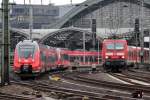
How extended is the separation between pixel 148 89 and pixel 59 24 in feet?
392

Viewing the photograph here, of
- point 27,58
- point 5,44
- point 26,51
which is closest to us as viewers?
point 5,44

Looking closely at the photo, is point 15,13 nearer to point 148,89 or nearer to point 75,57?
point 75,57

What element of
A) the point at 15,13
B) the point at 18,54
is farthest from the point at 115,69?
the point at 15,13

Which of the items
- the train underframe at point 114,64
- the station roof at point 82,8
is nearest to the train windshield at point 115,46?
the train underframe at point 114,64

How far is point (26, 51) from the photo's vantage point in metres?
36.0

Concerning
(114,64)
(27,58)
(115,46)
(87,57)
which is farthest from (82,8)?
(27,58)

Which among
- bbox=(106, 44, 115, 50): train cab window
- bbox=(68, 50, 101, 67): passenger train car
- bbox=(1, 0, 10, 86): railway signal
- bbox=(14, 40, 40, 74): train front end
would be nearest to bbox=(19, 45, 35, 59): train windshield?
bbox=(14, 40, 40, 74): train front end

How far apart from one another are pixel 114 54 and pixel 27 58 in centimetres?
1173

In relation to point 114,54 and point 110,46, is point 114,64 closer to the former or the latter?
point 114,54

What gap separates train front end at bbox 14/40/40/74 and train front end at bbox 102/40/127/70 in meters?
10.3

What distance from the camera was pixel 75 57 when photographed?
90.1m

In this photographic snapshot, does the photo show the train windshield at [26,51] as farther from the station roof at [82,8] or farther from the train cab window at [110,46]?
the station roof at [82,8]

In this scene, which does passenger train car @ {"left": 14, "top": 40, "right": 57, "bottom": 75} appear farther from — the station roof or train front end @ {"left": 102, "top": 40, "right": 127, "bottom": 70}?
the station roof

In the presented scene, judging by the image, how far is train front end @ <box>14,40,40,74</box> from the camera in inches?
1389
